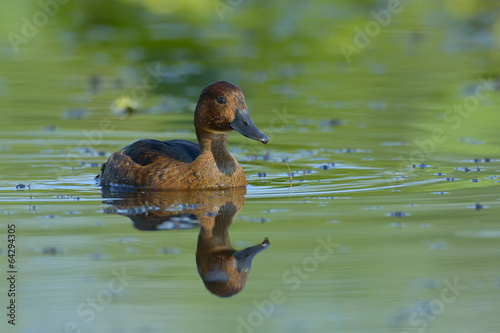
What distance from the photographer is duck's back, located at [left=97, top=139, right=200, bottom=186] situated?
10266 mm

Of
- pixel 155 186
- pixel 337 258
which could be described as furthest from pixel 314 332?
pixel 155 186

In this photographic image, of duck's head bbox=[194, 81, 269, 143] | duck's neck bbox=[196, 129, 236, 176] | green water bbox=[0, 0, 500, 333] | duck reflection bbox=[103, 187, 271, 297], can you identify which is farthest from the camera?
duck's neck bbox=[196, 129, 236, 176]

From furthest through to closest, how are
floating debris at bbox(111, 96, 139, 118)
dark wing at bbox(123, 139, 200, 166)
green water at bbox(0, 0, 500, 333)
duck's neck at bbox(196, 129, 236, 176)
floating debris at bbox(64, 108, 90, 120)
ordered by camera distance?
floating debris at bbox(111, 96, 139, 118)
floating debris at bbox(64, 108, 90, 120)
dark wing at bbox(123, 139, 200, 166)
duck's neck at bbox(196, 129, 236, 176)
green water at bbox(0, 0, 500, 333)

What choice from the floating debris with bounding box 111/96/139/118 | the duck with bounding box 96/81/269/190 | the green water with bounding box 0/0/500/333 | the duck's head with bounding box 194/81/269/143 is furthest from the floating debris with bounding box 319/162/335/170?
the floating debris with bounding box 111/96/139/118

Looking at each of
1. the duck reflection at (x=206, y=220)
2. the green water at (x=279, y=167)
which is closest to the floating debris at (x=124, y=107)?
the green water at (x=279, y=167)

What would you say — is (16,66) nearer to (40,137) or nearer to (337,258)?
(40,137)

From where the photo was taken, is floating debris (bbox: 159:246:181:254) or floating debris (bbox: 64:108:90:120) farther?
floating debris (bbox: 64:108:90:120)

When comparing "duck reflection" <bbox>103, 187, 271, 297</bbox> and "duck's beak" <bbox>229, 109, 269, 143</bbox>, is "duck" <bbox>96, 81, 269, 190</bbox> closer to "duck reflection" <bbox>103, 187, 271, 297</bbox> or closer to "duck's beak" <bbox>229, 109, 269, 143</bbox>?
"duck's beak" <bbox>229, 109, 269, 143</bbox>

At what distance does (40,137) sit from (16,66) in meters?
6.72

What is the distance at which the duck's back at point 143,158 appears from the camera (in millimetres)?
10266

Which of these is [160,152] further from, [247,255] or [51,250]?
[247,255]

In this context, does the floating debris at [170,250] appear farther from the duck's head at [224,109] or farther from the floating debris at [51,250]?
the duck's head at [224,109]

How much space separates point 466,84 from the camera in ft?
54.6

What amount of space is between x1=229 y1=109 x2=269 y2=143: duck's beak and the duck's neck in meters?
0.29
